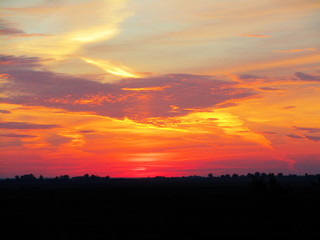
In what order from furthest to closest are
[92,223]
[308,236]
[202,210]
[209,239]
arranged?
[202,210], [92,223], [209,239], [308,236]

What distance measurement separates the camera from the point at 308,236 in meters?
33.8

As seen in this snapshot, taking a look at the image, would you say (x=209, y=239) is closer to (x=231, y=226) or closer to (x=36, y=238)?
(x=231, y=226)

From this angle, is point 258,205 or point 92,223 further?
point 92,223

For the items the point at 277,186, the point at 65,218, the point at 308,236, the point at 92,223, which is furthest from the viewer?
the point at 65,218

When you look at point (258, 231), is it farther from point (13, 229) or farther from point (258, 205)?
point (13, 229)

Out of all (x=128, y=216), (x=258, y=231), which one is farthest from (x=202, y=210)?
(x=258, y=231)

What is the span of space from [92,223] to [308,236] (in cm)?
2293

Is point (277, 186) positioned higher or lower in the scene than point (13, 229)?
higher

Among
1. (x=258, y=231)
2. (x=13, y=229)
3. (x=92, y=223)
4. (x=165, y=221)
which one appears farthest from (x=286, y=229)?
(x=13, y=229)

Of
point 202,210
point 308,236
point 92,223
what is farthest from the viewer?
point 202,210

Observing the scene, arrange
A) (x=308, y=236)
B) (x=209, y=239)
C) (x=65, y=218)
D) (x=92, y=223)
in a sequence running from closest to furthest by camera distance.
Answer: (x=308, y=236) < (x=209, y=239) < (x=92, y=223) < (x=65, y=218)

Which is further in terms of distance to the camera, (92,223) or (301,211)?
(92,223)

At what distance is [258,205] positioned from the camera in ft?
143

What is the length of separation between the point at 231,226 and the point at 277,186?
19.9ft
